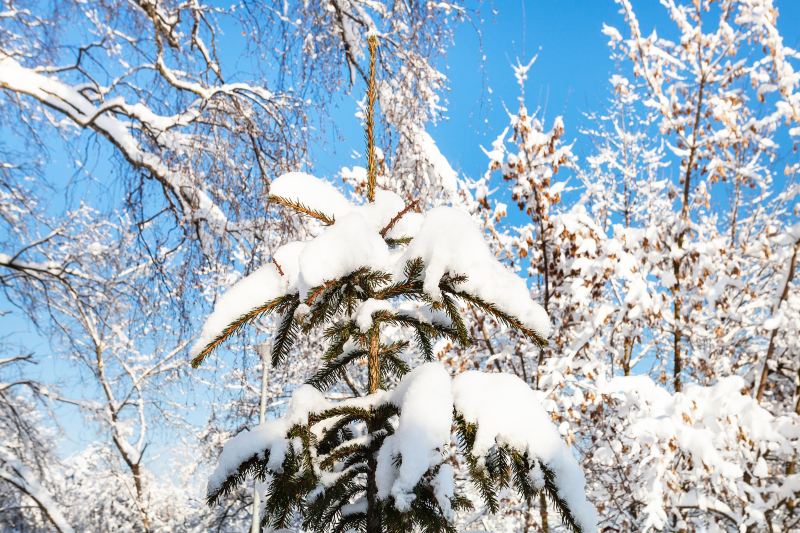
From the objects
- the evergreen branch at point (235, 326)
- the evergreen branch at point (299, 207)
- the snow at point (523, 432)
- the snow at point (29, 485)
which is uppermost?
the snow at point (29, 485)

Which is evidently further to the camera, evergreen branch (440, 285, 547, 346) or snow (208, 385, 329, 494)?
evergreen branch (440, 285, 547, 346)

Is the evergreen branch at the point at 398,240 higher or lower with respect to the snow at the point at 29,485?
lower

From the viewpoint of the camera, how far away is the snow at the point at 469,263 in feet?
4.27

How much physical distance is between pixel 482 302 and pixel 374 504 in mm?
599

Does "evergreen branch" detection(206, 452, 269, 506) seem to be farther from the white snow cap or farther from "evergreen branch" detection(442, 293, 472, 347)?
"evergreen branch" detection(442, 293, 472, 347)

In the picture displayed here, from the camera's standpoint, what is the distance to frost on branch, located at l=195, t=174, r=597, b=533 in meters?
1.16

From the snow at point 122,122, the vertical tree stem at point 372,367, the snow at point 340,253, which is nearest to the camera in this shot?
the snow at point 340,253

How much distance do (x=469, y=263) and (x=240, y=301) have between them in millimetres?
602

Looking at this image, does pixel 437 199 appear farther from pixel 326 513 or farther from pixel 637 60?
pixel 326 513

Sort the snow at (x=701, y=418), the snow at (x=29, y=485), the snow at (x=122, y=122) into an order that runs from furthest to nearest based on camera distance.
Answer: the snow at (x=29, y=485) → the snow at (x=701, y=418) → the snow at (x=122, y=122)

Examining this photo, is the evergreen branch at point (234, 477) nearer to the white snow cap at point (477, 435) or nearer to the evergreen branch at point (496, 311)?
the white snow cap at point (477, 435)

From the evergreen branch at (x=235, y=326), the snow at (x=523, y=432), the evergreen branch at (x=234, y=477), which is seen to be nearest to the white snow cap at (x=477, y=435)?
the snow at (x=523, y=432)

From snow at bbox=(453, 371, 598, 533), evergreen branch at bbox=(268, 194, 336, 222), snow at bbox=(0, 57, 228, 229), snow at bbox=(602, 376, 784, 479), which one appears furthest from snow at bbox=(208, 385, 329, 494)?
snow at bbox=(602, 376, 784, 479)

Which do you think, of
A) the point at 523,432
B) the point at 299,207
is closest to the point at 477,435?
the point at 523,432
